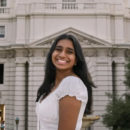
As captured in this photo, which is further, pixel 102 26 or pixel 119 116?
pixel 102 26

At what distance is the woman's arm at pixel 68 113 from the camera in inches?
90.3

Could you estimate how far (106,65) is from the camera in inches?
790

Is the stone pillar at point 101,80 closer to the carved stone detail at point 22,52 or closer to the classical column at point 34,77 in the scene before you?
the classical column at point 34,77

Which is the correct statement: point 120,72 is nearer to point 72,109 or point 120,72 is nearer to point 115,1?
point 115,1

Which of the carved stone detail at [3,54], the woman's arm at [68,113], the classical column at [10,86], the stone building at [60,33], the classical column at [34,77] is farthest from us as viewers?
the carved stone detail at [3,54]

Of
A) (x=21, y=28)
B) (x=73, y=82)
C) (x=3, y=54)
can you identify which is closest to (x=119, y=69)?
(x=21, y=28)

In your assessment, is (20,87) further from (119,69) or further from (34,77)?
(119,69)

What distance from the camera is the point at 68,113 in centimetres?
229

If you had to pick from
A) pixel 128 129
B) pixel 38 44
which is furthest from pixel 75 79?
pixel 38 44

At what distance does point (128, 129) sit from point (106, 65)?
6154mm

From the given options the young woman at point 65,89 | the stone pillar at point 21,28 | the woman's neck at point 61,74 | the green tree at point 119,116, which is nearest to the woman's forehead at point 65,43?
the young woman at point 65,89

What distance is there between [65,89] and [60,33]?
17.8 meters

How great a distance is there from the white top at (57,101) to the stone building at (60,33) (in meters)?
17.3

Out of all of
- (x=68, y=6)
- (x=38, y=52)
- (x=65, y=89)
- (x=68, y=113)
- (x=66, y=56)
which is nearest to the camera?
(x=68, y=113)
